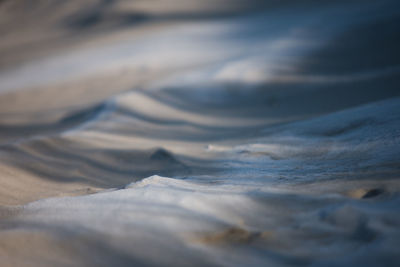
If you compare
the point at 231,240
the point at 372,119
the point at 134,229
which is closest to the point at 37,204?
the point at 134,229

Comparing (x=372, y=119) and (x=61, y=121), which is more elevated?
(x=61, y=121)

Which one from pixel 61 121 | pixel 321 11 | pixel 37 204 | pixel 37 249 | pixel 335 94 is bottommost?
pixel 37 249

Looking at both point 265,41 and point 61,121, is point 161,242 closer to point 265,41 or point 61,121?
point 61,121

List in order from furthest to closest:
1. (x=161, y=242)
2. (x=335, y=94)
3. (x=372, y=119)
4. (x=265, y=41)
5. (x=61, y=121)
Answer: (x=265, y=41), (x=61, y=121), (x=335, y=94), (x=372, y=119), (x=161, y=242)

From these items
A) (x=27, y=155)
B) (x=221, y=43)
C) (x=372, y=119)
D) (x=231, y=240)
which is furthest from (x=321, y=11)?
(x=231, y=240)

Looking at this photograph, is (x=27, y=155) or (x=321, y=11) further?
(x=321, y=11)

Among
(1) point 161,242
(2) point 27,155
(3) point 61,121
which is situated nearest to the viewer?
(1) point 161,242
